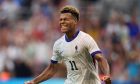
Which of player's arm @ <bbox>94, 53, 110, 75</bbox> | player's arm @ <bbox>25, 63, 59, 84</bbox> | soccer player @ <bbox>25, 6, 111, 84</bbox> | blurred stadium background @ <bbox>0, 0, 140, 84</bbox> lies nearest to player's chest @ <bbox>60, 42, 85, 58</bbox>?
soccer player @ <bbox>25, 6, 111, 84</bbox>

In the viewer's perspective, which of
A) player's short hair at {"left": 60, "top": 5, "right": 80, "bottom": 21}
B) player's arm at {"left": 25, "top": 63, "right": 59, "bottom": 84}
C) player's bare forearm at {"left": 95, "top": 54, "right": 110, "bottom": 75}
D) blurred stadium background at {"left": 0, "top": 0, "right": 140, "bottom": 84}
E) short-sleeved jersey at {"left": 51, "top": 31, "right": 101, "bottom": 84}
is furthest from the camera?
blurred stadium background at {"left": 0, "top": 0, "right": 140, "bottom": 84}

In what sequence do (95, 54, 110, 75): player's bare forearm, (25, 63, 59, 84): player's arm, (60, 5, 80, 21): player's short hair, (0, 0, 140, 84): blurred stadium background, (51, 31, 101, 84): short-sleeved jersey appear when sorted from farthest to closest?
1. (0, 0, 140, 84): blurred stadium background
2. (25, 63, 59, 84): player's arm
3. (51, 31, 101, 84): short-sleeved jersey
4. (60, 5, 80, 21): player's short hair
5. (95, 54, 110, 75): player's bare forearm

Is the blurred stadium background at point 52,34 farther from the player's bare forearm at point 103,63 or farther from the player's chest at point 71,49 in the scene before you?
the player's bare forearm at point 103,63

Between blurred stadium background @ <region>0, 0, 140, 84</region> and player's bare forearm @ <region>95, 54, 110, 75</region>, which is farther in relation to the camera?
blurred stadium background @ <region>0, 0, 140, 84</region>

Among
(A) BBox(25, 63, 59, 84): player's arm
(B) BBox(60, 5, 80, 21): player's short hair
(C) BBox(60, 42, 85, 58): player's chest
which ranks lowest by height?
(A) BBox(25, 63, 59, 84): player's arm

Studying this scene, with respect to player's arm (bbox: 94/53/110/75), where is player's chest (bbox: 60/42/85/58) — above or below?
above

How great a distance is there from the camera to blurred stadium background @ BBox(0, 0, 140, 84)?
17.6m

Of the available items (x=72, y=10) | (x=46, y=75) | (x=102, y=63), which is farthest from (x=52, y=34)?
(x=102, y=63)

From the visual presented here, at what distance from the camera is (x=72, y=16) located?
9828 mm

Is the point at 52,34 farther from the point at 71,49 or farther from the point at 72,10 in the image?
the point at 72,10

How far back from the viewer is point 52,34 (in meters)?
18.9

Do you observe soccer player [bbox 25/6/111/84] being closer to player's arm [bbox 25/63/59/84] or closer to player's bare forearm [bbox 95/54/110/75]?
player's bare forearm [bbox 95/54/110/75]

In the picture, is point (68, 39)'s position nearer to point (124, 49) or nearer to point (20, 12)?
point (124, 49)

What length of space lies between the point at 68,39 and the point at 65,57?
0.90 ft
